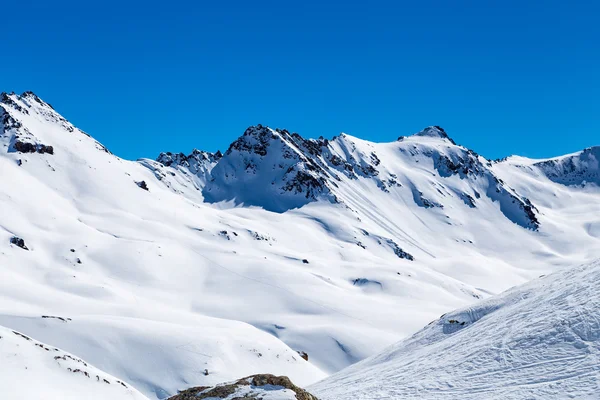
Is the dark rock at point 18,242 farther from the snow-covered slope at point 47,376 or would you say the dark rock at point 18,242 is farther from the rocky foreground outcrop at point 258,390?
the rocky foreground outcrop at point 258,390

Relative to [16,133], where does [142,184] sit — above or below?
below

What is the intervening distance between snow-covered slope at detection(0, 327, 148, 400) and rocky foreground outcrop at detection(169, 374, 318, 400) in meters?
3.44

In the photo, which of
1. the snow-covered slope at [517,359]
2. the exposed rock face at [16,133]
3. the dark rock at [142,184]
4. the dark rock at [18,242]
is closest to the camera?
the snow-covered slope at [517,359]

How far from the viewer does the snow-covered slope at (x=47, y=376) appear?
15812mm

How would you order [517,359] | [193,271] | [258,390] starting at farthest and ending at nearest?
[193,271]
[517,359]
[258,390]

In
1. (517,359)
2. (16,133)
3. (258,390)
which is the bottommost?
(258,390)

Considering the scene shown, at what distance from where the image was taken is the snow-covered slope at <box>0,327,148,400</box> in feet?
51.9

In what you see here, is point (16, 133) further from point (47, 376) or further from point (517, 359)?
point (517, 359)

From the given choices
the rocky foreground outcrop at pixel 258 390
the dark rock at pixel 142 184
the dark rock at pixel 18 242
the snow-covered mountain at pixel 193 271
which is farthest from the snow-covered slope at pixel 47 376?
the dark rock at pixel 142 184

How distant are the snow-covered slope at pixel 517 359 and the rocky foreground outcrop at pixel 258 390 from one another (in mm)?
4829

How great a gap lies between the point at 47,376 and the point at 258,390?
7.04 m

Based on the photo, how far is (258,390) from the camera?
580 inches

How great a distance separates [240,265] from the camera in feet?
336

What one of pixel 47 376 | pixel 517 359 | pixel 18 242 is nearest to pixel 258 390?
pixel 47 376
